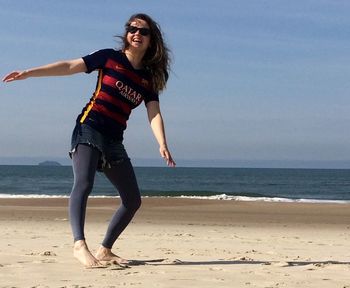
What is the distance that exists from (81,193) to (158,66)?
1.24 m

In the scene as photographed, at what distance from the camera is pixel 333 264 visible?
19.1ft

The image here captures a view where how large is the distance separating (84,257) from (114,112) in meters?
1.18

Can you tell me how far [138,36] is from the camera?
5551 millimetres

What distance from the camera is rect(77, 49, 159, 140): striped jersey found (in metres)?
5.40

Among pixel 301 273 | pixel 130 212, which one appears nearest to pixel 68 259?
pixel 130 212

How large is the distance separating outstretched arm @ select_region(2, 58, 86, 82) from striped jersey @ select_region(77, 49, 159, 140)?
0.25 ft

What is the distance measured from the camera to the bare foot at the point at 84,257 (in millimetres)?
5234

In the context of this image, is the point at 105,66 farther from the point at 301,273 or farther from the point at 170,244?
the point at 170,244

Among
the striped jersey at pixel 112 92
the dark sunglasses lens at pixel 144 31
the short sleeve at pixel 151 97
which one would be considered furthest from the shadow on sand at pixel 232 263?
the dark sunglasses lens at pixel 144 31

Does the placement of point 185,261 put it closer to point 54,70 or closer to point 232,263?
point 232,263

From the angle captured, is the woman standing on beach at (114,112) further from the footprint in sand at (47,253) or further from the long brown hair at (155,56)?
the footprint in sand at (47,253)

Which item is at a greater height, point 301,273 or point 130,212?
point 130,212

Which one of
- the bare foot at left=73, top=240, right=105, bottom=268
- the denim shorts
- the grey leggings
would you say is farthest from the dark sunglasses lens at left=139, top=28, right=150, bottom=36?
the bare foot at left=73, top=240, right=105, bottom=268

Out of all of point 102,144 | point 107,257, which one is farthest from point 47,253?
point 102,144
